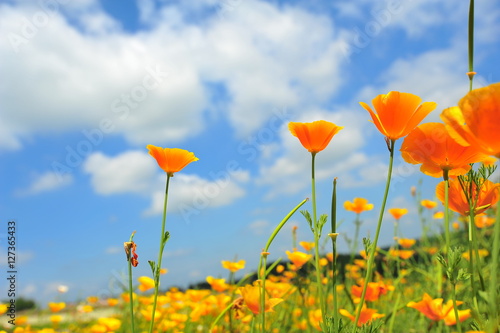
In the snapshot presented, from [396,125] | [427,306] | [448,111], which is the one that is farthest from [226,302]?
[448,111]

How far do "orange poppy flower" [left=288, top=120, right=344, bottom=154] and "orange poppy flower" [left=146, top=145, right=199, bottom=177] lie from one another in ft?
1.00

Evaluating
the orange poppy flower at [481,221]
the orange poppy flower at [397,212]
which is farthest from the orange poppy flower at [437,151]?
the orange poppy flower at [397,212]

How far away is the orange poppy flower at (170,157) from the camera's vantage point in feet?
3.56

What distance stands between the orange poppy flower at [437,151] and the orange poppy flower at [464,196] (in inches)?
2.4

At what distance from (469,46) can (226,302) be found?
176 cm

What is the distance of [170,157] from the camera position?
3.57 feet

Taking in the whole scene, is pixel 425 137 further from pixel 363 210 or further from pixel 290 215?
pixel 363 210

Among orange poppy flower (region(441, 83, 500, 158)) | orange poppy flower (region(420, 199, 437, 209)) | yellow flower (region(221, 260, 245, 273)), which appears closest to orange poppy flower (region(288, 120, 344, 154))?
orange poppy flower (region(441, 83, 500, 158))

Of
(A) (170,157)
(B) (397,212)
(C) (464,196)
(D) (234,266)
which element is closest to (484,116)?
(C) (464,196)

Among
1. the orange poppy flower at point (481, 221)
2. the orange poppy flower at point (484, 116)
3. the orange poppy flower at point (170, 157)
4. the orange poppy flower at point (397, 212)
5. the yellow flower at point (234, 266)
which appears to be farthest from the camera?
the orange poppy flower at point (397, 212)

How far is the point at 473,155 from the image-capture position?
0.77 m

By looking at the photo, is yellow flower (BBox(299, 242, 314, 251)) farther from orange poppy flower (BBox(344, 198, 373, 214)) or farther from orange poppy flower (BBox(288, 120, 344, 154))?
orange poppy flower (BBox(288, 120, 344, 154))

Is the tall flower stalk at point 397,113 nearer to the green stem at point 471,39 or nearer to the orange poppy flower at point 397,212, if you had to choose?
the green stem at point 471,39

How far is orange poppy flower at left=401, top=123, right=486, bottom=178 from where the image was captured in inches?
30.4
